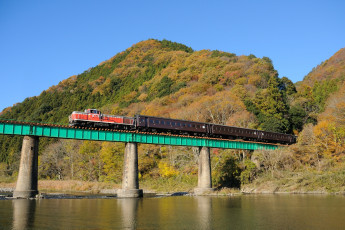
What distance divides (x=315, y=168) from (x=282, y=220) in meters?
33.2

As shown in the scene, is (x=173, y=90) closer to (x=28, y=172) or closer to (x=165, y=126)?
(x=165, y=126)

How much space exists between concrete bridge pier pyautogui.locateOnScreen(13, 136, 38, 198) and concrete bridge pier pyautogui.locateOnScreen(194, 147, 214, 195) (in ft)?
72.2

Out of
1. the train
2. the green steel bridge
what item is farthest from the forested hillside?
the green steel bridge

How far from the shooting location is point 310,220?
69.0ft

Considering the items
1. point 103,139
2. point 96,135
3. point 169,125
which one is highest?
point 169,125

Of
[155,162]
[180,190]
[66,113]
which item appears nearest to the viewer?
[180,190]

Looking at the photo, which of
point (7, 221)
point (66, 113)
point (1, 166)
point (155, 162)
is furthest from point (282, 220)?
point (66, 113)

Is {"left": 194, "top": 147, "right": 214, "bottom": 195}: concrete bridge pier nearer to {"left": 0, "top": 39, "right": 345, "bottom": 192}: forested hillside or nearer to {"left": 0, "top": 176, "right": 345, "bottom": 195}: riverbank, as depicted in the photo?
{"left": 0, "top": 176, "right": 345, "bottom": 195}: riverbank

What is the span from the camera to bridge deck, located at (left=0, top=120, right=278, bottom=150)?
3766 centimetres

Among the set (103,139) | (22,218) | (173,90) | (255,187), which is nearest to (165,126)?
(103,139)

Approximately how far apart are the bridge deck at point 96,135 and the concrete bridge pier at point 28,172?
1275 mm

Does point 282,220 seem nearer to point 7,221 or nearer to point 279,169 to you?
point 7,221

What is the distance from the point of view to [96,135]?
4116 centimetres

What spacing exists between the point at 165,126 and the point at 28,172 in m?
19.2
